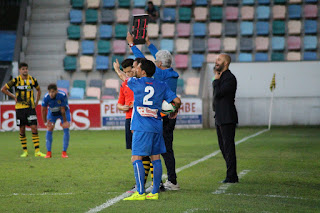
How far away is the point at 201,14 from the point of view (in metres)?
30.1

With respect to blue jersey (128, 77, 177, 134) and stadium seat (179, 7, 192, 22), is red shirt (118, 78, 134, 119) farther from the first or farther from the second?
stadium seat (179, 7, 192, 22)

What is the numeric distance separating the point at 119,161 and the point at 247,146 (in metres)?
4.71

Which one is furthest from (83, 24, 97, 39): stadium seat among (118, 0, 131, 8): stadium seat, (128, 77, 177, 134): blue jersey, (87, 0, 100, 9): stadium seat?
(128, 77, 177, 134): blue jersey

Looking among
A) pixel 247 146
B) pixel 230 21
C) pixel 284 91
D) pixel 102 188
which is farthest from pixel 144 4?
pixel 102 188

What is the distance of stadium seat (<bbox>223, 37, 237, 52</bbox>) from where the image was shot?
29.3m

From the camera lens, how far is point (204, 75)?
25016 mm

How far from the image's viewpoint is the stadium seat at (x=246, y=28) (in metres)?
29.8

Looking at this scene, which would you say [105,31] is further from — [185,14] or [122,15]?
[185,14]

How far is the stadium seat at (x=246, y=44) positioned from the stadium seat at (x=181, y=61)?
2953 millimetres

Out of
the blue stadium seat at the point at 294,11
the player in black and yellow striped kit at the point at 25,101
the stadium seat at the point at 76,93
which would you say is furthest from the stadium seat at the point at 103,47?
the player in black and yellow striped kit at the point at 25,101

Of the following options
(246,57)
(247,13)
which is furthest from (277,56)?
(247,13)

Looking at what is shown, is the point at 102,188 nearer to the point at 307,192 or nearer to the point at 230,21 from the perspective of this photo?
the point at 307,192

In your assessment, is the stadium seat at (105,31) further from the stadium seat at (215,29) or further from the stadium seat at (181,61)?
the stadium seat at (215,29)

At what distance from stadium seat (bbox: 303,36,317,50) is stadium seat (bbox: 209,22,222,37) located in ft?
13.9
